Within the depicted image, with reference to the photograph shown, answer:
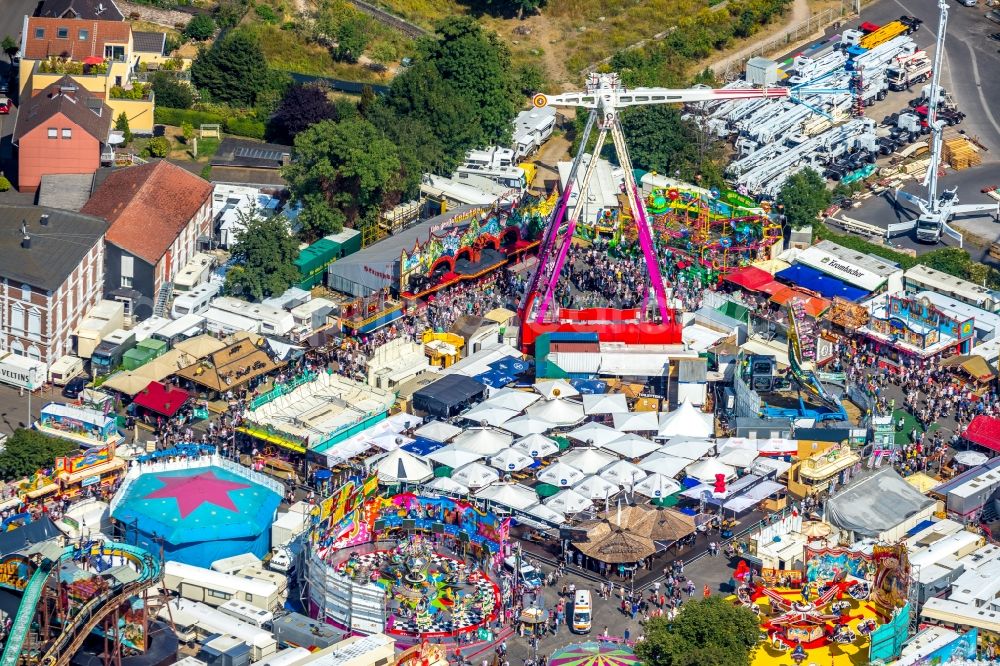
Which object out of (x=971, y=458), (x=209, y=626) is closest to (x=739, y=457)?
(x=971, y=458)

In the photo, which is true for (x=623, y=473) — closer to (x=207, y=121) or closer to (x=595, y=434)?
(x=595, y=434)

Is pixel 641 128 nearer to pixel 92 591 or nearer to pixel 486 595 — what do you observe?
pixel 486 595

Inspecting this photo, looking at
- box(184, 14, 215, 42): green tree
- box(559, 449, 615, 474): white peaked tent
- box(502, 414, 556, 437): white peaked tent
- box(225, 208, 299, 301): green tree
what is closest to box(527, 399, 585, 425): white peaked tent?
box(502, 414, 556, 437): white peaked tent

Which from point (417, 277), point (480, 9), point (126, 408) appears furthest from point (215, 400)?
point (480, 9)

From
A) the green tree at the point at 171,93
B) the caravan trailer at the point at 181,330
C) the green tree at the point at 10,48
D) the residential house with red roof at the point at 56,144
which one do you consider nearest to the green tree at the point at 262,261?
the caravan trailer at the point at 181,330

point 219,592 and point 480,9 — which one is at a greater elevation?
point 480,9

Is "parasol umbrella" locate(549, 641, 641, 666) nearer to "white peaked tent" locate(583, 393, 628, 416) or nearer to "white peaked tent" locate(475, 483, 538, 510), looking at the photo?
"white peaked tent" locate(475, 483, 538, 510)
